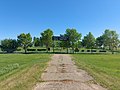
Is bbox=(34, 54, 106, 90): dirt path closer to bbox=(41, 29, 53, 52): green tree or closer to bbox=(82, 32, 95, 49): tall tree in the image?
bbox=(41, 29, 53, 52): green tree

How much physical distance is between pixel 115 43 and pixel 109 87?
83.8m

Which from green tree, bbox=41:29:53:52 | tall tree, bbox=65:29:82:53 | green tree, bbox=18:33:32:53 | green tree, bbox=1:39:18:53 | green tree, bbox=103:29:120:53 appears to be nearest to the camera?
green tree, bbox=41:29:53:52

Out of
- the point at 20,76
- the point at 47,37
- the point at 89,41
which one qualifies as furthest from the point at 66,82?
the point at 89,41

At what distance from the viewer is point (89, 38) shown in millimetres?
93500

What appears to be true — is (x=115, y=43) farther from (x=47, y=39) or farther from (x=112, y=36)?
(x=47, y=39)

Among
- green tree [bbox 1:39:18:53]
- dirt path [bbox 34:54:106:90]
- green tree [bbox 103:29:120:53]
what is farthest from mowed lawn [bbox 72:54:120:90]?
green tree [bbox 1:39:18:53]

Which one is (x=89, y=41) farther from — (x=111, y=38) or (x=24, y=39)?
(x=24, y=39)

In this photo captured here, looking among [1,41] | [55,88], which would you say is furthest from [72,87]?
[1,41]

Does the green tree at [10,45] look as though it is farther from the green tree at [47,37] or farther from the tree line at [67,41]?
the green tree at [47,37]

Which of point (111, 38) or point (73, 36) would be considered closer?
point (73, 36)

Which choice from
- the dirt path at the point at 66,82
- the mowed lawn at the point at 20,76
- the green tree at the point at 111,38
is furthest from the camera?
the green tree at the point at 111,38

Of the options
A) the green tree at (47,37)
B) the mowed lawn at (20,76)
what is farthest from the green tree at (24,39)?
the mowed lawn at (20,76)

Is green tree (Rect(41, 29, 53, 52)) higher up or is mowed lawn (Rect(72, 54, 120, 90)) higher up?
green tree (Rect(41, 29, 53, 52))

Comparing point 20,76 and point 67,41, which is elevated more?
point 67,41
